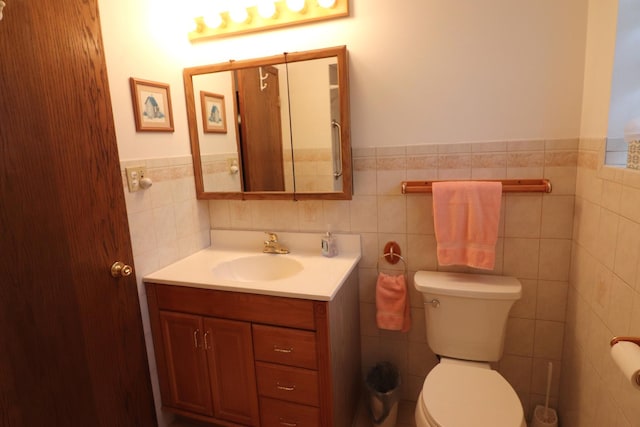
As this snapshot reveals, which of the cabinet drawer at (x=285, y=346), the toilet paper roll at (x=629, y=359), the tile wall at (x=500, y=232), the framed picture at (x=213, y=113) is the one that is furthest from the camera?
the framed picture at (x=213, y=113)

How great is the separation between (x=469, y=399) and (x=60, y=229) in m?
1.60

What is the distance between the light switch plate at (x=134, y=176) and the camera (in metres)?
1.58

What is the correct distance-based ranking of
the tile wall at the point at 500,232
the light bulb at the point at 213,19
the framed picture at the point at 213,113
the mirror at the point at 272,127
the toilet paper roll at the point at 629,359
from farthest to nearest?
the framed picture at the point at 213,113
the light bulb at the point at 213,19
the mirror at the point at 272,127
the tile wall at the point at 500,232
the toilet paper roll at the point at 629,359

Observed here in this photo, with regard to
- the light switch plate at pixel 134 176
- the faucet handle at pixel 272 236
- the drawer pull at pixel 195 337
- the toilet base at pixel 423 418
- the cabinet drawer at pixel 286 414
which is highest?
the light switch plate at pixel 134 176

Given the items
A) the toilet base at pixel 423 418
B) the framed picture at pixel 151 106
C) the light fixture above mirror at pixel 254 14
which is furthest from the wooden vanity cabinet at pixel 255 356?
the light fixture above mirror at pixel 254 14

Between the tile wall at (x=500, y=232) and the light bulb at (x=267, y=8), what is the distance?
30.9 inches

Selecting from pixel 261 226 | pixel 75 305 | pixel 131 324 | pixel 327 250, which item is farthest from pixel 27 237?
pixel 327 250

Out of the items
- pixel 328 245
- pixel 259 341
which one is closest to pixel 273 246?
pixel 328 245

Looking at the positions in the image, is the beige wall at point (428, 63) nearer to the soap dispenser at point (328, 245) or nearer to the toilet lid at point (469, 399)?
the soap dispenser at point (328, 245)

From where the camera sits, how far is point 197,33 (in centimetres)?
190

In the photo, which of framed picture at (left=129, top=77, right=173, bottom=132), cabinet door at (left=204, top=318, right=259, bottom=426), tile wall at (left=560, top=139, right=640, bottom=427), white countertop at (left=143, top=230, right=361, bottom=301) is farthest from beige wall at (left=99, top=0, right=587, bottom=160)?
cabinet door at (left=204, top=318, right=259, bottom=426)

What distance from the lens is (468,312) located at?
1.59 metres

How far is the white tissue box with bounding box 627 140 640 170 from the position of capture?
1.08 meters

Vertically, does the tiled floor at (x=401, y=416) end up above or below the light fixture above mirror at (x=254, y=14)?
below
